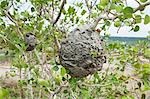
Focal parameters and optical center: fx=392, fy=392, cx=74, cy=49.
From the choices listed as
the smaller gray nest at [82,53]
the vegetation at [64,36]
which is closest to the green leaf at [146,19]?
the vegetation at [64,36]

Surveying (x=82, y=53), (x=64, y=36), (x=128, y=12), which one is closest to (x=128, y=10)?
(x=128, y=12)

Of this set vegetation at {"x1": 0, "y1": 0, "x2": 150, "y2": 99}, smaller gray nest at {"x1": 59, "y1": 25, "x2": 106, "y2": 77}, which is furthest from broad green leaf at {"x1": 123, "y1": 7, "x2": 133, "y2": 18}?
smaller gray nest at {"x1": 59, "y1": 25, "x2": 106, "y2": 77}

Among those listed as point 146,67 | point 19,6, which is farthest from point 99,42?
point 19,6

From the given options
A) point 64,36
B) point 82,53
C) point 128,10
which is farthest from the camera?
point 64,36

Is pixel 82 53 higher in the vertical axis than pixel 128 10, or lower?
lower

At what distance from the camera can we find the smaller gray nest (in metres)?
1.12

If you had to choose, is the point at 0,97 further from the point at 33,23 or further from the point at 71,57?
the point at 33,23

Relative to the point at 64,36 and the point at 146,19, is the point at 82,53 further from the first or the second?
the point at 64,36

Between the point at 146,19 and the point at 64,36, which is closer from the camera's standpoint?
the point at 146,19

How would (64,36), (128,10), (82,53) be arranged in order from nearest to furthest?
1. (128,10)
2. (82,53)
3. (64,36)

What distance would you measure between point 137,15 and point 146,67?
0.14 m

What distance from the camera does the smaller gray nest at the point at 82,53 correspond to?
1.12 meters

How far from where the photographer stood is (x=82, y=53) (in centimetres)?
115

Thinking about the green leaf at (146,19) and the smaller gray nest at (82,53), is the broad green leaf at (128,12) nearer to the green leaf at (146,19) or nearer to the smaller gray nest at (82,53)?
the green leaf at (146,19)
